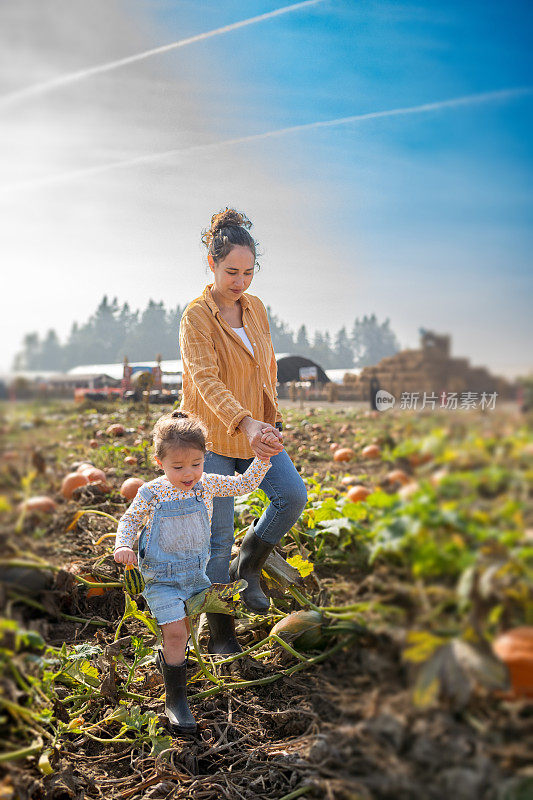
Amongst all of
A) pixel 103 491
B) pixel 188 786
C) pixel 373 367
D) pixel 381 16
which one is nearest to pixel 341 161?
pixel 381 16

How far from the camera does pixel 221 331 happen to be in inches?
98.5

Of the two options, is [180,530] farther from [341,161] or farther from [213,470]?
[341,161]

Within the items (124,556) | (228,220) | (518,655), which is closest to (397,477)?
(518,655)

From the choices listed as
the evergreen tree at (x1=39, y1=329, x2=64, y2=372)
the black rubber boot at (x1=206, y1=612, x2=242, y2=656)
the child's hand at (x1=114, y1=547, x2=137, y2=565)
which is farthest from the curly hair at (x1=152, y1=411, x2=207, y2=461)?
the black rubber boot at (x1=206, y1=612, x2=242, y2=656)

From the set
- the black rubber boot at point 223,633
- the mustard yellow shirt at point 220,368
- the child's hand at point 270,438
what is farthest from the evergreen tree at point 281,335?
the black rubber boot at point 223,633

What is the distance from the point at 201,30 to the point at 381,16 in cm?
90

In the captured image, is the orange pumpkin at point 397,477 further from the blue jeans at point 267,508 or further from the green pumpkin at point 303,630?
the blue jeans at point 267,508

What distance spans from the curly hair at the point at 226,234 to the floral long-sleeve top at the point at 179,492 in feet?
2.59

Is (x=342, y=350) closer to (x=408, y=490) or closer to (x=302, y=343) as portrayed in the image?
(x=408, y=490)

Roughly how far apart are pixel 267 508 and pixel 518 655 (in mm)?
1605

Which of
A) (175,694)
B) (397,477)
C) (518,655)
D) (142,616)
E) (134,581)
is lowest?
(175,694)

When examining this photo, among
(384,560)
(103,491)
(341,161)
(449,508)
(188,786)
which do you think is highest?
(341,161)

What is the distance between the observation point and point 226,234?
2439 millimetres

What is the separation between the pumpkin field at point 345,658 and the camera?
3.35ft
